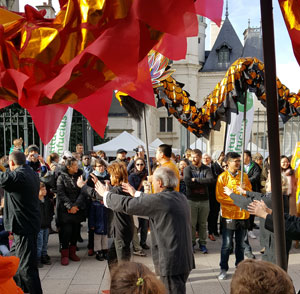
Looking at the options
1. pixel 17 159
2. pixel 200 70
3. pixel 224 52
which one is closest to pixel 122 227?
pixel 17 159

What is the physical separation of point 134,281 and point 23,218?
276cm

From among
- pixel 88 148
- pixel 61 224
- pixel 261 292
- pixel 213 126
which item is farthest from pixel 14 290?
pixel 88 148

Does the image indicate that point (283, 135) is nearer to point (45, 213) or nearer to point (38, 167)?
point (38, 167)

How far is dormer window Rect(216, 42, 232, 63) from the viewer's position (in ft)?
127

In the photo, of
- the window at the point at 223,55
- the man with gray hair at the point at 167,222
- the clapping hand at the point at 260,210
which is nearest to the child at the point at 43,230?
the man with gray hair at the point at 167,222

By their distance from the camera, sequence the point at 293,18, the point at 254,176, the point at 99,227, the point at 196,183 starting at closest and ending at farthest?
the point at 293,18, the point at 99,227, the point at 196,183, the point at 254,176

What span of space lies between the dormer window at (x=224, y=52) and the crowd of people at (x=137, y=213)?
108 feet

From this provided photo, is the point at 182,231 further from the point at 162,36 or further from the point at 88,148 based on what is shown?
the point at 88,148

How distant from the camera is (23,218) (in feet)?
13.0

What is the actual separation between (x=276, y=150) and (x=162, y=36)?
721 mm

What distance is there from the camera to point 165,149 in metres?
5.59

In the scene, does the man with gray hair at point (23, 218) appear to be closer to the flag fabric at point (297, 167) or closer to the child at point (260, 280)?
the child at point (260, 280)

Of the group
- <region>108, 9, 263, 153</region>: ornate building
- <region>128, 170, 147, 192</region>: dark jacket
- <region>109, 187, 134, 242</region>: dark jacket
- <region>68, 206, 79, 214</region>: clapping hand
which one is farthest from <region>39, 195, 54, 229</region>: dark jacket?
<region>108, 9, 263, 153</region>: ornate building

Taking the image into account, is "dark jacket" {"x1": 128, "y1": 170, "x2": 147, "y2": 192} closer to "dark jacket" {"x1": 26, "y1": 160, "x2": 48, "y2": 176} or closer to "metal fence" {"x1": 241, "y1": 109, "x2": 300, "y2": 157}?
"dark jacket" {"x1": 26, "y1": 160, "x2": 48, "y2": 176}
